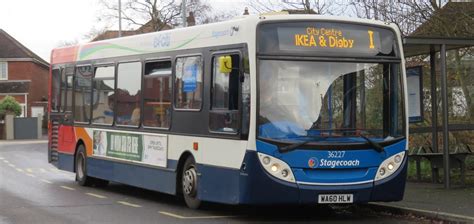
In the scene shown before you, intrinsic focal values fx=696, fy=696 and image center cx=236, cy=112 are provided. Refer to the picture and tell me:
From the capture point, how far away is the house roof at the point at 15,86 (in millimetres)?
63562

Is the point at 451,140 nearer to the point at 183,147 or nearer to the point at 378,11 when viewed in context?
the point at 378,11

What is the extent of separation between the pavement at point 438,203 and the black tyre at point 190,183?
119 inches

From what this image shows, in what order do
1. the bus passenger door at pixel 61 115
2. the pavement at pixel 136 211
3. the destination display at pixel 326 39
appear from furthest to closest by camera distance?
the bus passenger door at pixel 61 115
the pavement at pixel 136 211
the destination display at pixel 326 39

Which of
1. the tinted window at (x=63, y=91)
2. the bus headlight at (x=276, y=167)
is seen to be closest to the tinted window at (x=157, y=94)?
the bus headlight at (x=276, y=167)

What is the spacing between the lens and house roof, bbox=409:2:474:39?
15.6 meters

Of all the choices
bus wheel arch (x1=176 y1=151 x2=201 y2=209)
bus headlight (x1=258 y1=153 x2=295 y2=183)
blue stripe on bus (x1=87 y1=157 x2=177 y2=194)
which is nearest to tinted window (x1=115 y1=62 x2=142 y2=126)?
blue stripe on bus (x1=87 y1=157 x2=177 y2=194)

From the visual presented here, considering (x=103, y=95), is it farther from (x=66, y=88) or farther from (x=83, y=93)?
(x=66, y=88)

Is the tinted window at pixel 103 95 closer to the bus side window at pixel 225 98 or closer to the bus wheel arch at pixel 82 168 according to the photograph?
the bus wheel arch at pixel 82 168

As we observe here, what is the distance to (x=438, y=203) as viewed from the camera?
1124 cm

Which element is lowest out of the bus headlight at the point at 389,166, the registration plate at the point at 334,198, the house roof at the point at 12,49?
the registration plate at the point at 334,198

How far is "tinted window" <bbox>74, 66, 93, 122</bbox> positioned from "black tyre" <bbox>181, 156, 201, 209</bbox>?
453 cm

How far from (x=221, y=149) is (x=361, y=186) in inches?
81.4

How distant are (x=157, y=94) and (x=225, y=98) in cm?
241

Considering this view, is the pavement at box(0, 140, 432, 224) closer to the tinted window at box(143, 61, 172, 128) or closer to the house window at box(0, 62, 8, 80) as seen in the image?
the tinted window at box(143, 61, 172, 128)
